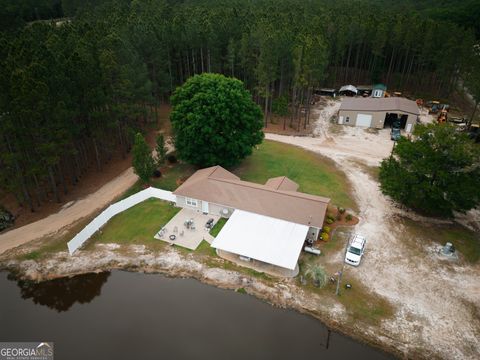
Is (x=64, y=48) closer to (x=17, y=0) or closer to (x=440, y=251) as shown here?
(x=440, y=251)

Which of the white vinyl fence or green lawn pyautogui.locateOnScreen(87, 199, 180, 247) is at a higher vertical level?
the white vinyl fence

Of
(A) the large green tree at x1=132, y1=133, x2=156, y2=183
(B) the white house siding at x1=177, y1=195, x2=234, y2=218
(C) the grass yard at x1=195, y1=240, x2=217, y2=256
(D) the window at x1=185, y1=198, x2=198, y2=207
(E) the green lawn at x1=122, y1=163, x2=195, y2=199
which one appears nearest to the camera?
(C) the grass yard at x1=195, y1=240, x2=217, y2=256

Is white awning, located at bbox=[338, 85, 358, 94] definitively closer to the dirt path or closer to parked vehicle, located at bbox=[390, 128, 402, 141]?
parked vehicle, located at bbox=[390, 128, 402, 141]

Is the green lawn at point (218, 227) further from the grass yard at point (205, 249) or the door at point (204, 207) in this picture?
A: the door at point (204, 207)

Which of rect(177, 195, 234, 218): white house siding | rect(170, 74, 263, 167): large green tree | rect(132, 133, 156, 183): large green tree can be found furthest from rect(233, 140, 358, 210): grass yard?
rect(132, 133, 156, 183): large green tree

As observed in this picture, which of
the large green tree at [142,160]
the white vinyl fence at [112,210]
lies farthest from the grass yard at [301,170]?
the large green tree at [142,160]
